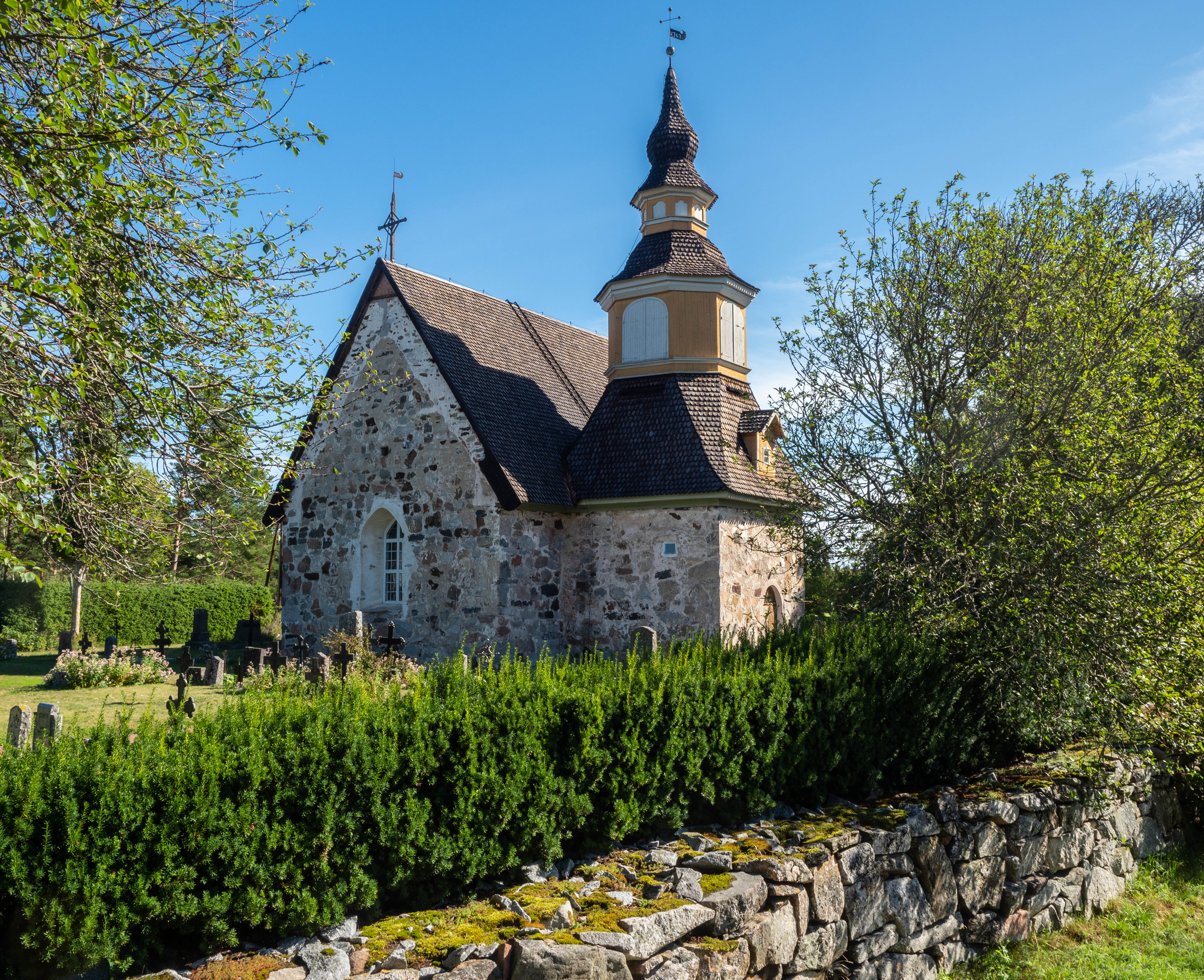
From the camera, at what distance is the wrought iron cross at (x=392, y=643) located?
1388 centimetres

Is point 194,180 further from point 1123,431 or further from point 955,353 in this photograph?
point 1123,431

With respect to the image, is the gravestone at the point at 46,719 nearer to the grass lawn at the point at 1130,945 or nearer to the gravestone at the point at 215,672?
the grass lawn at the point at 1130,945

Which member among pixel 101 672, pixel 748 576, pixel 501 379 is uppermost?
pixel 501 379

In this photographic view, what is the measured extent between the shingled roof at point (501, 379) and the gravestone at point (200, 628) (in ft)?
22.6

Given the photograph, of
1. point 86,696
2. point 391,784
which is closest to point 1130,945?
point 391,784

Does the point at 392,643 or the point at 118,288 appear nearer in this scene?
the point at 118,288

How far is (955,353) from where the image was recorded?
28.2 ft

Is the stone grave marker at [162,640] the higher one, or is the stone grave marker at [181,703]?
the stone grave marker at [181,703]

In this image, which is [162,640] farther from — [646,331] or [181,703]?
[181,703]

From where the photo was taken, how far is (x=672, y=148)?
17.9 m

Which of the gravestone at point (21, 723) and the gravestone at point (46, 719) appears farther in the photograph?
the gravestone at point (21, 723)

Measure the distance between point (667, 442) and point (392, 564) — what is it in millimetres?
5780

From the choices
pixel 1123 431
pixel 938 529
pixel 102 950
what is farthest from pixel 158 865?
pixel 1123 431

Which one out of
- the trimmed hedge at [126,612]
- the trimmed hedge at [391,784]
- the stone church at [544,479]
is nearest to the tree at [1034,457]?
the trimmed hedge at [391,784]
